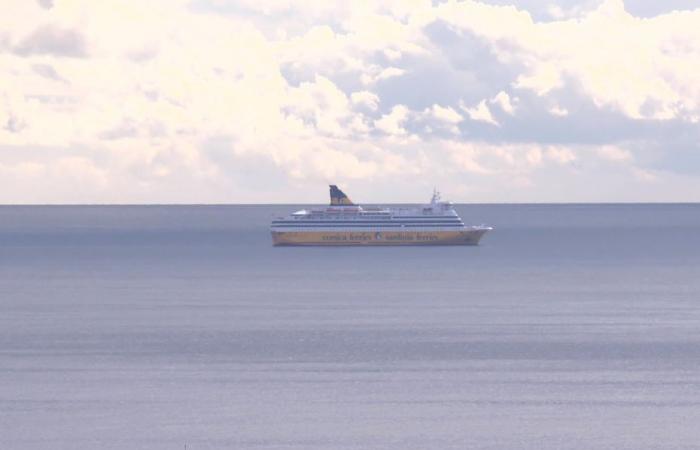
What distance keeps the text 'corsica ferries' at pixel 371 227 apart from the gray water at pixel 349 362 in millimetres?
57858

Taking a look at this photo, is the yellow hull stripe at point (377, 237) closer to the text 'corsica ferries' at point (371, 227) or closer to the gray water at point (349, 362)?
the text 'corsica ferries' at point (371, 227)

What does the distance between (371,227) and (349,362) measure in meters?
125

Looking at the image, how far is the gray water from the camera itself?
47812 millimetres

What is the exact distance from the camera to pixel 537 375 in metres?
61.0

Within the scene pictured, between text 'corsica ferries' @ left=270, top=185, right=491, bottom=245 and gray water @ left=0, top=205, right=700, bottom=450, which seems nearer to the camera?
gray water @ left=0, top=205, right=700, bottom=450

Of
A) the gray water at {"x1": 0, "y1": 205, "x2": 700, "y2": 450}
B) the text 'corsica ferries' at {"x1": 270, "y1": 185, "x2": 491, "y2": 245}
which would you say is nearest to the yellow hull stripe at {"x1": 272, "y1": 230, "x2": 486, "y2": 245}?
the text 'corsica ferries' at {"x1": 270, "y1": 185, "x2": 491, "y2": 245}

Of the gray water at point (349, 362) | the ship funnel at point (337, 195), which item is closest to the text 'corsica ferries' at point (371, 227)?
the ship funnel at point (337, 195)

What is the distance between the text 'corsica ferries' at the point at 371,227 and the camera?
614 ft

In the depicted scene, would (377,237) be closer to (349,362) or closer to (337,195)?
(337,195)

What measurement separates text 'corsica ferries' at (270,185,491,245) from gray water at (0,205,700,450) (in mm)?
57858

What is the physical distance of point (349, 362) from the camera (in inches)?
2559

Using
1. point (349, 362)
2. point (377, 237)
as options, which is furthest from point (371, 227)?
point (349, 362)

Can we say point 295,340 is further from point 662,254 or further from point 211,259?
point 662,254

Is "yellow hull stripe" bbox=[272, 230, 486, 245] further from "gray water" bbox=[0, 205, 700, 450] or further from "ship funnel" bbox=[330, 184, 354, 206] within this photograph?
"gray water" bbox=[0, 205, 700, 450]
